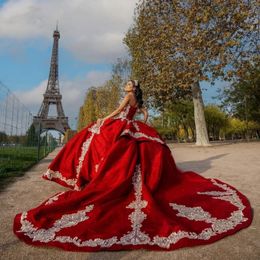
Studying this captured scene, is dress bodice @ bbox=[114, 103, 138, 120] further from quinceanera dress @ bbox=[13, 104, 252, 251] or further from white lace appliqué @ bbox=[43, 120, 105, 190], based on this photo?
white lace appliqué @ bbox=[43, 120, 105, 190]

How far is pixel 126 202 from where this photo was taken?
453 cm

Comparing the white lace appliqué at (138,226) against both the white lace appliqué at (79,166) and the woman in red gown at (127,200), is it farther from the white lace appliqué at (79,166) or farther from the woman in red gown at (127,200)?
the white lace appliqué at (79,166)

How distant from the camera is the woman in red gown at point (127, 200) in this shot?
11.4ft

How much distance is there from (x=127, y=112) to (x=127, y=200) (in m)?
2.16

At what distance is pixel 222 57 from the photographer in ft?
63.5

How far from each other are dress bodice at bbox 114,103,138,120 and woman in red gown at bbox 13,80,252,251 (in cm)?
2

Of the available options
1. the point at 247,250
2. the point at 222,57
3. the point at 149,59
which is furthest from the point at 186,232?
the point at 149,59

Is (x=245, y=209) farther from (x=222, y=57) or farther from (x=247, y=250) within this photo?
(x=222, y=57)

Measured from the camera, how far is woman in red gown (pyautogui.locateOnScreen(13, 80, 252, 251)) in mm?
3480

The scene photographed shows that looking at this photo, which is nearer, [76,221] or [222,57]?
[76,221]

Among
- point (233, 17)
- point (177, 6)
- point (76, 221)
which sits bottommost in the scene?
point (76, 221)

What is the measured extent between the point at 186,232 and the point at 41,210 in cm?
178

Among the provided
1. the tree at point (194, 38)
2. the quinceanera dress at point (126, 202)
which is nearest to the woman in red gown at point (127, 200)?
the quinceanera dress at point (126, 202)

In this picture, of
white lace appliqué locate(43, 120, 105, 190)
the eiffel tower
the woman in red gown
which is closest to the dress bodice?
the woman in red gown
